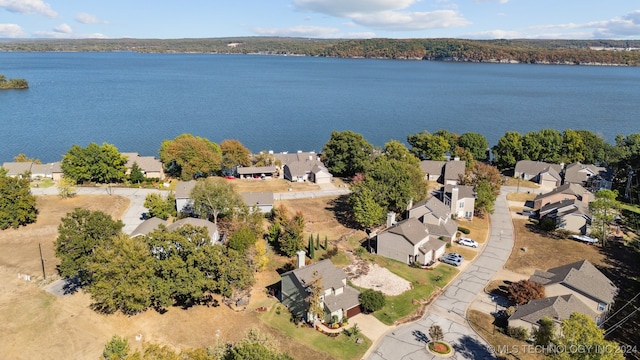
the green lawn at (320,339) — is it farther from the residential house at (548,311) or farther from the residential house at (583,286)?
the residential house at (583,286)

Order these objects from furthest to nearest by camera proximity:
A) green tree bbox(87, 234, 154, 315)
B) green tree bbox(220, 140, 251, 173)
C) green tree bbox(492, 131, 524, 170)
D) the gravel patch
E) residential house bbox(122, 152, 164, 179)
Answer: green tree bbox(492, 131, 524, 170) < green tree bbox(220, 140, 251, 173) < residential house bbox(122, 152, 164, 179) < the gravel patch < green tree bbox(87, 234, 154, 315)

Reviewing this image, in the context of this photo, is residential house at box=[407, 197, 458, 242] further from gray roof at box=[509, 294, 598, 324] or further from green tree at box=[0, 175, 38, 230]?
green tree at box=[0, 175, 38, 230]

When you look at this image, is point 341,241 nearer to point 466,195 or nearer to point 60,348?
point 466,195

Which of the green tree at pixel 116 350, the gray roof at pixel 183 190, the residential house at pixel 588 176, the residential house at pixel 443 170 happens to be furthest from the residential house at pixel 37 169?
the residential house at pixel 588 176

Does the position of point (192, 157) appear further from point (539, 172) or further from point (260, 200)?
point (539, 172)

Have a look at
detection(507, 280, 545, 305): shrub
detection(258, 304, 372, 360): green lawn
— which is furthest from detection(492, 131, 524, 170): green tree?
detection(258, 304, 372, 360): green lawn

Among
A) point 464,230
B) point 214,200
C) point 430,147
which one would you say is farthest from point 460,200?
point 214,200
